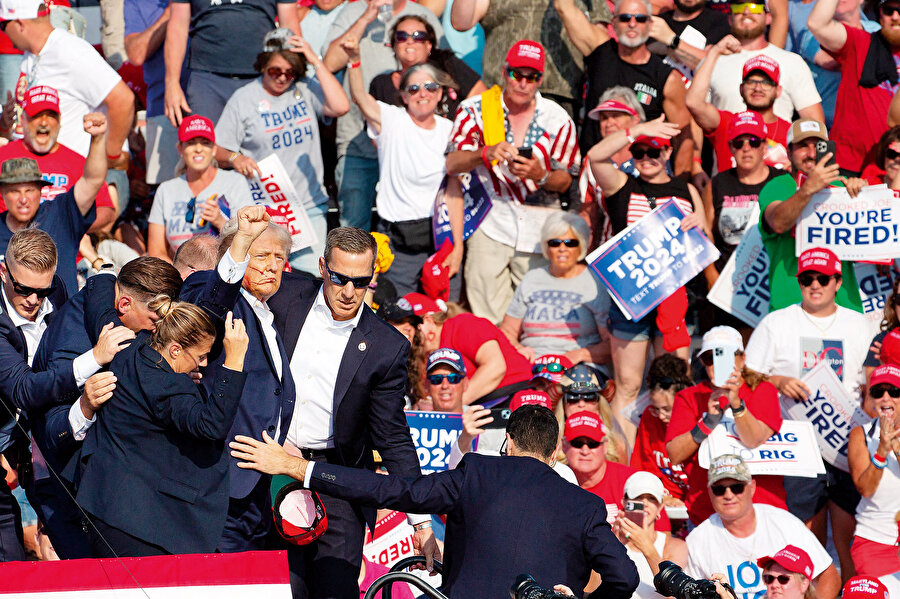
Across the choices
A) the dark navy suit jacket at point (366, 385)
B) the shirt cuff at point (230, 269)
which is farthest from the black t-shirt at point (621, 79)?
the shirt cuff at point (230, 269)

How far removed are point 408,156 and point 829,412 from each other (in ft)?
11.5

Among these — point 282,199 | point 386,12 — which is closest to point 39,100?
point 282,199

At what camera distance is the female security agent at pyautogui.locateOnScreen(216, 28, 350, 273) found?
388 inches

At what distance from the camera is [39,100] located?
8.70 metres

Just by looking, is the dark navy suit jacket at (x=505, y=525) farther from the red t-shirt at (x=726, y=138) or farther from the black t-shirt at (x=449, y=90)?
the black t-shirt at (x=449, y=90)

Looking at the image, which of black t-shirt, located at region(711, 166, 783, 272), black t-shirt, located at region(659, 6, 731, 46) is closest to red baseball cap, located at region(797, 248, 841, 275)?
black t-shirt, located at region(711, 166, 783, 272)

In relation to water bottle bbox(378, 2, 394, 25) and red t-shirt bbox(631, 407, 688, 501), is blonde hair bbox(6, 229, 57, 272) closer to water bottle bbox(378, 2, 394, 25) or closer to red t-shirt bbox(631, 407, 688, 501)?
red t-shirt bbox(631, 407, 688, 501)

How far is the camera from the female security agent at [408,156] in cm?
984

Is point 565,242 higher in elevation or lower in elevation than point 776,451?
higher

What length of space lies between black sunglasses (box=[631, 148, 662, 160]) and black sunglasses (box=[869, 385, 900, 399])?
2211mm

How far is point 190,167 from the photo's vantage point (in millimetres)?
9477

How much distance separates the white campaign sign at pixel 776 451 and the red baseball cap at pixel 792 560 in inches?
24.7

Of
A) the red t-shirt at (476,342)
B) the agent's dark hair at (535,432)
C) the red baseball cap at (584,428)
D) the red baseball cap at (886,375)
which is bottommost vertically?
the red t-shirt at (476,342)

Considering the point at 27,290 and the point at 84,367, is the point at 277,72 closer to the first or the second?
the point at 27,290
